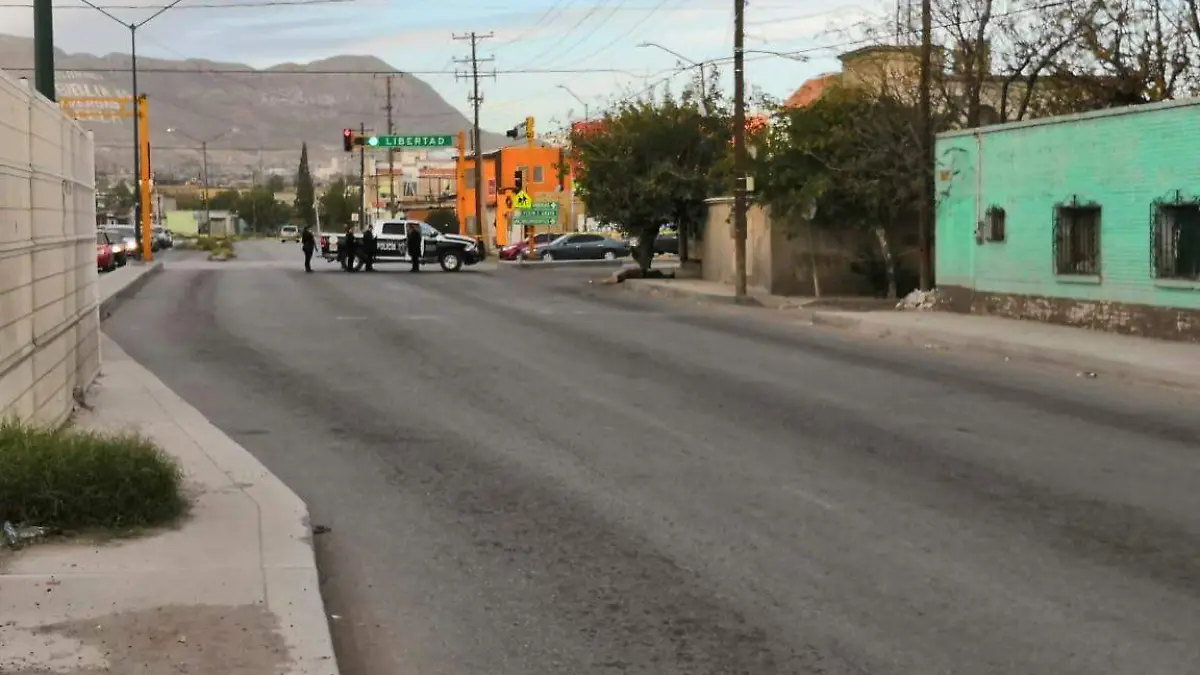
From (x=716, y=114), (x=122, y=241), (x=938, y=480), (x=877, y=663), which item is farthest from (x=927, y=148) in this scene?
(x=122, y=241)

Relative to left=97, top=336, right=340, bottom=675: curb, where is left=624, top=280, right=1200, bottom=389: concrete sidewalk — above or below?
above

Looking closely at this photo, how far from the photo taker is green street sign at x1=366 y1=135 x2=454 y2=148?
58.2 meters

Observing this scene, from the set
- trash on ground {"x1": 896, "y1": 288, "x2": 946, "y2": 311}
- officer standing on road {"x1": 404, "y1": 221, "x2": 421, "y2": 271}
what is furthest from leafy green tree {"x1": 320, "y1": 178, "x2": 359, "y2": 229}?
trash on ground {"x1": 896, "y1": 288, "x2": 946, "y2": 311}

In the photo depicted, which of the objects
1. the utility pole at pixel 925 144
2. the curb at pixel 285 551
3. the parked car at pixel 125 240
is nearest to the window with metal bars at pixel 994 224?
the utility pole at pixel 925 144

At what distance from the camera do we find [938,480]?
376 inches

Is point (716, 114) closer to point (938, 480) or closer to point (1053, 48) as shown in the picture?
point (1053, 48)

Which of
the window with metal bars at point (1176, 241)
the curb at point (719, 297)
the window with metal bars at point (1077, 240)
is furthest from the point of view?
the curb at point (719, 297)

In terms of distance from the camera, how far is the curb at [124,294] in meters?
28.1

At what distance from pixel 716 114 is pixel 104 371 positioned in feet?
92.8

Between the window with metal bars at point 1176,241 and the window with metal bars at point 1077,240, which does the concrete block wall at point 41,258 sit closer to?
the window with metal bars at point 1176,241

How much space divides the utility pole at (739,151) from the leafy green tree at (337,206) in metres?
135

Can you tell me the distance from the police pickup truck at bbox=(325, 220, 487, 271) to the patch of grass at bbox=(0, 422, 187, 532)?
43039 millimetres

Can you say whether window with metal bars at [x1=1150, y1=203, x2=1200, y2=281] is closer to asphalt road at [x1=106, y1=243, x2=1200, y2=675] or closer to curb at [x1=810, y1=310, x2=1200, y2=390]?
curb at [x1=810, y1=310, x2=1200, y2=390]

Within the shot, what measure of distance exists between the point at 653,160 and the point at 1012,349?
76.0ft
